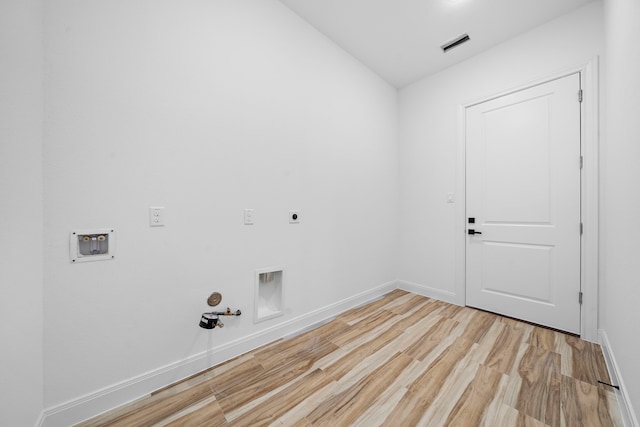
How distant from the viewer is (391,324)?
221 cm

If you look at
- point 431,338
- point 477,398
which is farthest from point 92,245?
point 431,338

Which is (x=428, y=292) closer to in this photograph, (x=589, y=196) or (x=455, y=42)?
(x=589, y=196)

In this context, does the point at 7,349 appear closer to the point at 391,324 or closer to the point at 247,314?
the point at 247,314

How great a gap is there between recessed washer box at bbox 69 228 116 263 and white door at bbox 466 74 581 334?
3.04 metres

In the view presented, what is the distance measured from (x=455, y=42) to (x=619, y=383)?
9.48ft

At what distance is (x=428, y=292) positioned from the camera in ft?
9.59

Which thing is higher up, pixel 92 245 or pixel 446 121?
pixel 446 121

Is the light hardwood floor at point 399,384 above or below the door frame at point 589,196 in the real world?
below

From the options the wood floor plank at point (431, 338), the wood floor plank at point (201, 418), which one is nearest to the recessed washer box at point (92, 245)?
the wood floor plank at point (201, 418)

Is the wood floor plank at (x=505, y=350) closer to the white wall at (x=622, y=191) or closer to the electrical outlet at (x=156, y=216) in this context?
the white wall at (x=622, y=191)

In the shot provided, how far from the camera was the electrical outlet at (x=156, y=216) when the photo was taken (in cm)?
138

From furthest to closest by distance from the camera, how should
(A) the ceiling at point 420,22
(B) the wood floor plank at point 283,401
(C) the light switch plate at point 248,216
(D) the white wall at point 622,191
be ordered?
(A) the ceiling at point 420,22
(C) the light switch plate at point 248,216
(B) the wood floor plank at point 283,401
(D) the white wall at point 622,191

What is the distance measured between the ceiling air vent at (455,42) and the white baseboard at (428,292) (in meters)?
2.63

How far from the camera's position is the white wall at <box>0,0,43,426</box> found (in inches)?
34.5
